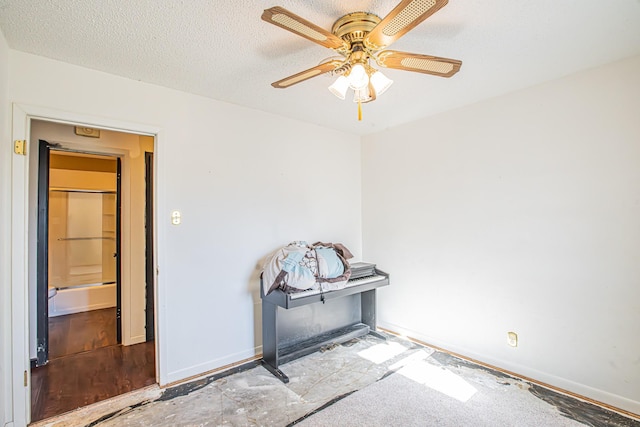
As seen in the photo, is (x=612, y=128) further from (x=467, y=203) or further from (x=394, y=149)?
(x=394, y=149)

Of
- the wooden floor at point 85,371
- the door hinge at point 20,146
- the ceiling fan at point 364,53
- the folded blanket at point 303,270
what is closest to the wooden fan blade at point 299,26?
the ceiling fan at point 364,53

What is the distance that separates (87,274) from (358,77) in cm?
523

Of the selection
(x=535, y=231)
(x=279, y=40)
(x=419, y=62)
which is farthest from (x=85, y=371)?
(x=535, y=231)

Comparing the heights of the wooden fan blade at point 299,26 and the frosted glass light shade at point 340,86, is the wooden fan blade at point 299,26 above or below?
above

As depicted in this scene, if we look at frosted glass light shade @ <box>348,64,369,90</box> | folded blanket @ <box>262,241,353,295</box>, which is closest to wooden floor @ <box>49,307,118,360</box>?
folded blanket @ <box>262,241,353,295</box>

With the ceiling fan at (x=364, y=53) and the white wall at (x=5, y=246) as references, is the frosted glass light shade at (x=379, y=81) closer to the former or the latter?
the ceiling fan at (x=364, y=53)

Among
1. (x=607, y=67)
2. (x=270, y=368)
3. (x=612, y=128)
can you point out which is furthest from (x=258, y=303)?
(x=607, y=67)

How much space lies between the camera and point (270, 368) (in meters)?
2.64

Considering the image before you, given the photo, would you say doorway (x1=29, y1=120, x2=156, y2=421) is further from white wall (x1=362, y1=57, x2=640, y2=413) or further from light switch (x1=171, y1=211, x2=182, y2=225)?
white wall (x1=362, y1=57, x2=640, y2=413)

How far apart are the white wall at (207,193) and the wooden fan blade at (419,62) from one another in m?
1.66

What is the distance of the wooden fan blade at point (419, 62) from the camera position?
1.51 meters

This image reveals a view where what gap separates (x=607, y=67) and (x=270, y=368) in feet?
11.1

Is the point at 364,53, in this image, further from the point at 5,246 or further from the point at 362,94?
the point at 5,246

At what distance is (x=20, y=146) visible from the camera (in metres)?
1.91
